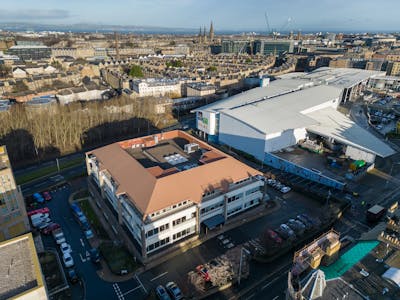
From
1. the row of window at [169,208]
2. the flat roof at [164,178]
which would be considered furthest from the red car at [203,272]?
the flat roof at [164,178]

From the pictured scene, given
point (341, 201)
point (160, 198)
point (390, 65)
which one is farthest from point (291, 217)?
point (390, 65)

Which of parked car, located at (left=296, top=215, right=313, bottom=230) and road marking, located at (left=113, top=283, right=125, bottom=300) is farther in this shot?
parked car, located at (left=296, top=215, right=313, bottom=230)

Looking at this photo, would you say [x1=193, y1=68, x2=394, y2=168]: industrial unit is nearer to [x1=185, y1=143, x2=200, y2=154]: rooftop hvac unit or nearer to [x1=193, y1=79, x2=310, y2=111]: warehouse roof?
[x1=193, y1=79, x2=310, y2=111]: warehouse roof

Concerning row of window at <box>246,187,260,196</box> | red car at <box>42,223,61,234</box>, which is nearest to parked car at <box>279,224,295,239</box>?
row of window at <box>246,187,260,196</box>

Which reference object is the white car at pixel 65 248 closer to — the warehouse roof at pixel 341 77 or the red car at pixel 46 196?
the red car at pixel 46 196

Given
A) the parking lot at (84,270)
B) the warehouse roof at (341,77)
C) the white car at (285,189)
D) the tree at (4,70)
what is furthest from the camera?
the tree at (4,70)

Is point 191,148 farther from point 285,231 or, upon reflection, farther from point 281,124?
point 281,124
